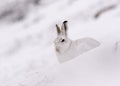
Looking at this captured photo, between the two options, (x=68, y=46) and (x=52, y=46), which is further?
(x=52, y=46)

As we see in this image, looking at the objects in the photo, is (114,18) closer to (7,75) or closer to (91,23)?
(91,23)

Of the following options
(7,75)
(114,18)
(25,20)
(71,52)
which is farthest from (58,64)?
(25,20)

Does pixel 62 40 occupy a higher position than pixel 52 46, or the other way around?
pixel 52 46

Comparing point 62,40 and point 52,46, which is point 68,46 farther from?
point 52,46

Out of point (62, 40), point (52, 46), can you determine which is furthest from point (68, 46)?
point (52, 46)
